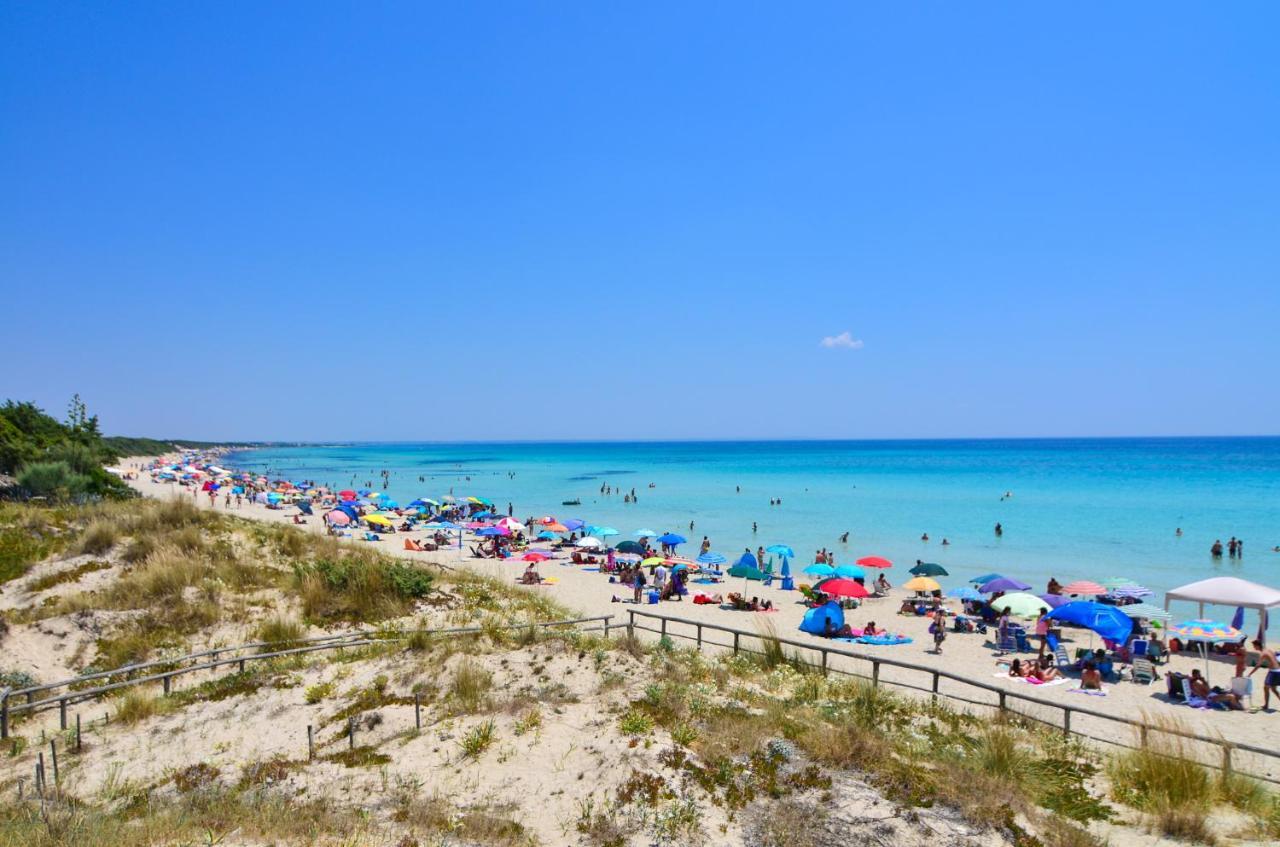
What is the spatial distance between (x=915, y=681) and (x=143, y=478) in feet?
234

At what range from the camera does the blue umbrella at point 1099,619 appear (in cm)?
1458

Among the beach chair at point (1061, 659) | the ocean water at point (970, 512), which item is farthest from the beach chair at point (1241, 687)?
the ocean water at point (970, 512)

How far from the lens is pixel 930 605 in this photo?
70.5ft

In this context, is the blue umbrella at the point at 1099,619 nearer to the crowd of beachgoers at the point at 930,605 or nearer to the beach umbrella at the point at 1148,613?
the crowd of beachgoers at the point at 930,605

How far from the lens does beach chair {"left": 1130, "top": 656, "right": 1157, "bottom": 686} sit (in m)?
14.3

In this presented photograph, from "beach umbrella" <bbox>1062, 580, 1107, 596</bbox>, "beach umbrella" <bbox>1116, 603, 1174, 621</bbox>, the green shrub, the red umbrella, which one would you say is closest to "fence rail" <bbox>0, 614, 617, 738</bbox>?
the green shrub

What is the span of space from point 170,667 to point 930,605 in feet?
63.7

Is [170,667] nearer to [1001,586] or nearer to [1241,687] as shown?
[1241,687]

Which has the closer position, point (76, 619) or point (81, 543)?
point (76, 619)

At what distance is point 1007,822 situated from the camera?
226 inches

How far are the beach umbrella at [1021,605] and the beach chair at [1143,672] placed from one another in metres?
2.38

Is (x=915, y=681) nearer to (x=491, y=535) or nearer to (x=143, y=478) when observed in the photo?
(x=491, y=535)

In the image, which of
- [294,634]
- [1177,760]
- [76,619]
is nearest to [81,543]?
[76,619]

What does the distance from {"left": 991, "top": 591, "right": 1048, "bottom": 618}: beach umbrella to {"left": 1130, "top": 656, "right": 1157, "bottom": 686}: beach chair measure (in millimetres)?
2379
